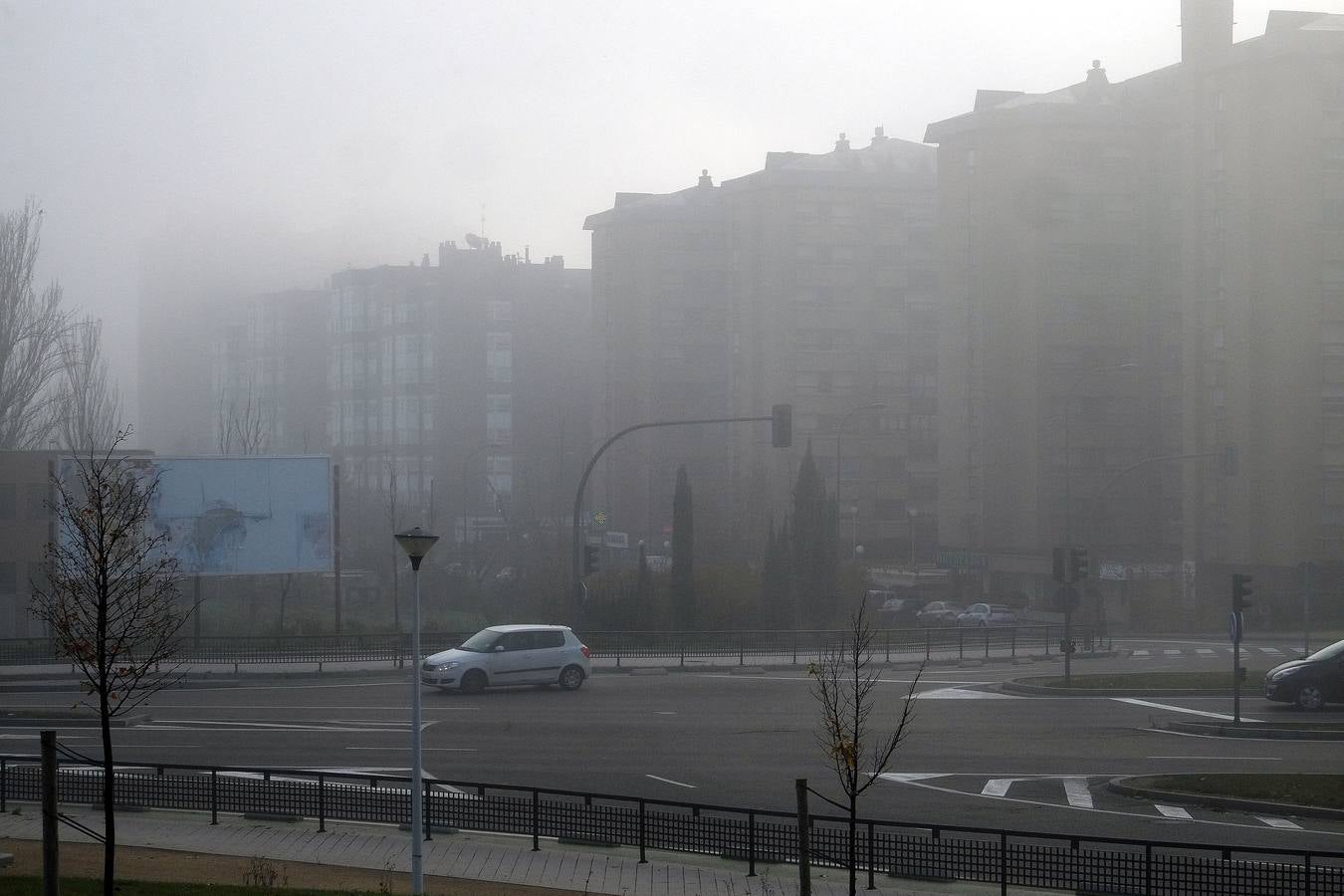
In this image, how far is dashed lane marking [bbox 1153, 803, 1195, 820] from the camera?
15.5m

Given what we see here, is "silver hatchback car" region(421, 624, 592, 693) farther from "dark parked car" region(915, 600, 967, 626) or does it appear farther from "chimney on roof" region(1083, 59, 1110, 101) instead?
"chimney on roof" region(1083, 59, 1110, 101)

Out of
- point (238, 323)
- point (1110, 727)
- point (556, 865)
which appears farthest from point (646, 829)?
point (238, 323)

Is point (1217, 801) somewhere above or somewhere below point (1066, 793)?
above

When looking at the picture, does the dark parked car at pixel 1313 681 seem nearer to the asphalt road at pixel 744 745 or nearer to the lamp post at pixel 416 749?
the asphalt road at pixel 744 745

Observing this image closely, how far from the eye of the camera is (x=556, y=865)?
43.0 feet

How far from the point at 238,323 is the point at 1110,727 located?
11085 cm

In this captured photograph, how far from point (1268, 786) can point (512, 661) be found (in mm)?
15501

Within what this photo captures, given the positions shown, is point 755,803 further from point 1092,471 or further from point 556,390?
point 556,390

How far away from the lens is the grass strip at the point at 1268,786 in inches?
623

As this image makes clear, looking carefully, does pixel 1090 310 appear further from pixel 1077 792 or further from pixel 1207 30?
pixel 1077 792

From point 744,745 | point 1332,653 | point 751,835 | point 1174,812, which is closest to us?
point 751,835

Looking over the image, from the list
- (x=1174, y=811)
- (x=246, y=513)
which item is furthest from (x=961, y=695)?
(x=246, y=513)

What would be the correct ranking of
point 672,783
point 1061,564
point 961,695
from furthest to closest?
point 1061,564, point 961,695, point 672,783

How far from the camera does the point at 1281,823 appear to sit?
15.2m
